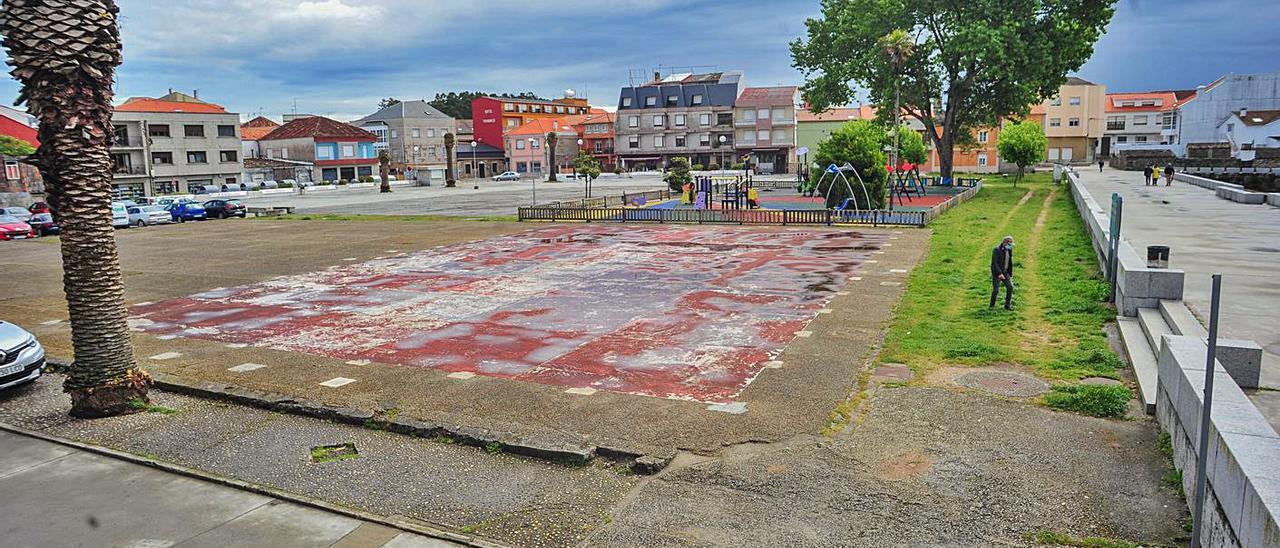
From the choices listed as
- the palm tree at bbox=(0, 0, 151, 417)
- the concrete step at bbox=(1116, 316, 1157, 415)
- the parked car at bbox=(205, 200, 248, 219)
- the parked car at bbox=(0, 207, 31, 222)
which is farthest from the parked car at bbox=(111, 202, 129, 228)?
the concrete step at bbox=(1116, 316, 1157, 415)

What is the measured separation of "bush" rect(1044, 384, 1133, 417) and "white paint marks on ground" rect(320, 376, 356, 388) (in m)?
9.64

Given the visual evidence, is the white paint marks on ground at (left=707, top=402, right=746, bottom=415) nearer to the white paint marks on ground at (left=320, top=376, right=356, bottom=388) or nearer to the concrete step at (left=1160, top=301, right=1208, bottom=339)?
the white paint marks on ground at (left=320, top=376, right=356, bottom=388)

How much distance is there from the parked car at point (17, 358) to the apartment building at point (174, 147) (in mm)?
69860

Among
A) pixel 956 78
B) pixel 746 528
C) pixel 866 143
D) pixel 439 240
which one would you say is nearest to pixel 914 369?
pixel 746 528

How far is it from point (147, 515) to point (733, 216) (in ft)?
98.7

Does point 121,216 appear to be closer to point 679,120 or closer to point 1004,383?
point 1004,383

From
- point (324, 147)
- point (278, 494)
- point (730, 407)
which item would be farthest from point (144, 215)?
point (324, 147)

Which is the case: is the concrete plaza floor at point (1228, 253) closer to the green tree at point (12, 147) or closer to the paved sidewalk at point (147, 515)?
the paved sidewalk at point (147, 515)

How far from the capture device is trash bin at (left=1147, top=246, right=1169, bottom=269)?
47.1 feet

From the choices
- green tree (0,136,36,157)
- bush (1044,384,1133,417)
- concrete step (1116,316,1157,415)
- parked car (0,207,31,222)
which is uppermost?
green tree (0,136,36,157)

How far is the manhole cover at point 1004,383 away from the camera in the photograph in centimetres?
1098

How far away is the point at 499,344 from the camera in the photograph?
571 inches

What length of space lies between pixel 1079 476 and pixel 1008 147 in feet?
217

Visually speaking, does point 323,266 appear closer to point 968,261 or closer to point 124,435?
point 124,435
